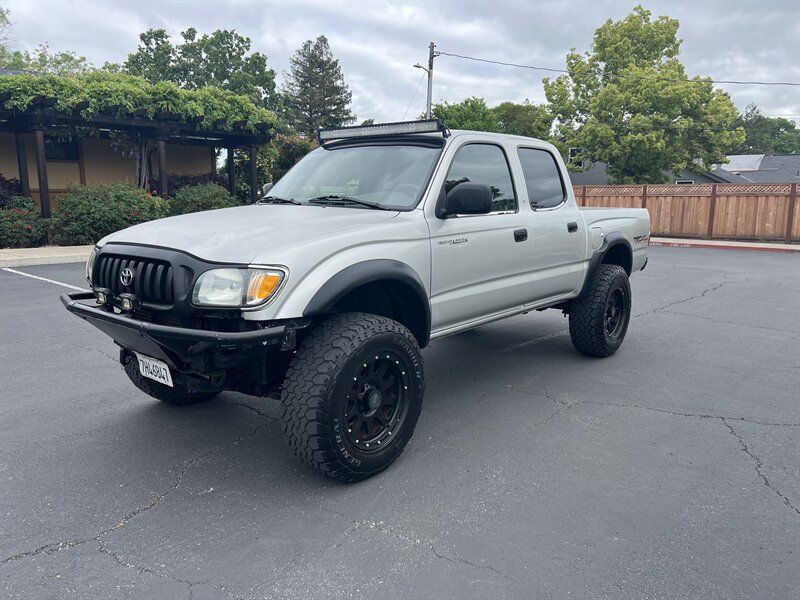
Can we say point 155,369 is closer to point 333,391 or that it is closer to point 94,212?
point 333,391

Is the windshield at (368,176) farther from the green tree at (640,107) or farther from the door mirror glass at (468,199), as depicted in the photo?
the green tree at (640,107)

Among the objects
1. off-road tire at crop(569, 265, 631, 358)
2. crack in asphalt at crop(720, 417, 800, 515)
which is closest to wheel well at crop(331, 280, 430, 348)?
crack in asphalt at crop(720, 417, 800, 515)

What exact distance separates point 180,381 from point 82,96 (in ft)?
49.8

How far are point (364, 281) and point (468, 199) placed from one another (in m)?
0.91

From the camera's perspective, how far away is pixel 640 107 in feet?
98.8

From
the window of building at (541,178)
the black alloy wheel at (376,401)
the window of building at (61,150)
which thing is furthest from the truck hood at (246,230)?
the window of building at (61,150)

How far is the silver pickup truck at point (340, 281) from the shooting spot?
9.55ft

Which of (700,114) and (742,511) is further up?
(700,114)

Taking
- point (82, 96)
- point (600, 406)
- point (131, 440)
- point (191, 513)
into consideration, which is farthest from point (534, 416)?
point (82, 96)

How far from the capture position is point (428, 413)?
431 centimetres

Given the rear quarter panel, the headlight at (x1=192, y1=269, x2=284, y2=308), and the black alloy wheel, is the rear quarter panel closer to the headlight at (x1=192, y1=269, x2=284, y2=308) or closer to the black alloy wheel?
the black alloy wheel

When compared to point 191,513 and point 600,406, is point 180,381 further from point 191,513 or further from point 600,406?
point 600,406

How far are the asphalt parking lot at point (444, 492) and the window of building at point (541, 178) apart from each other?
4.92 feet

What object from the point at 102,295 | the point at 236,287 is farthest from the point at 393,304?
the point at 102,295
